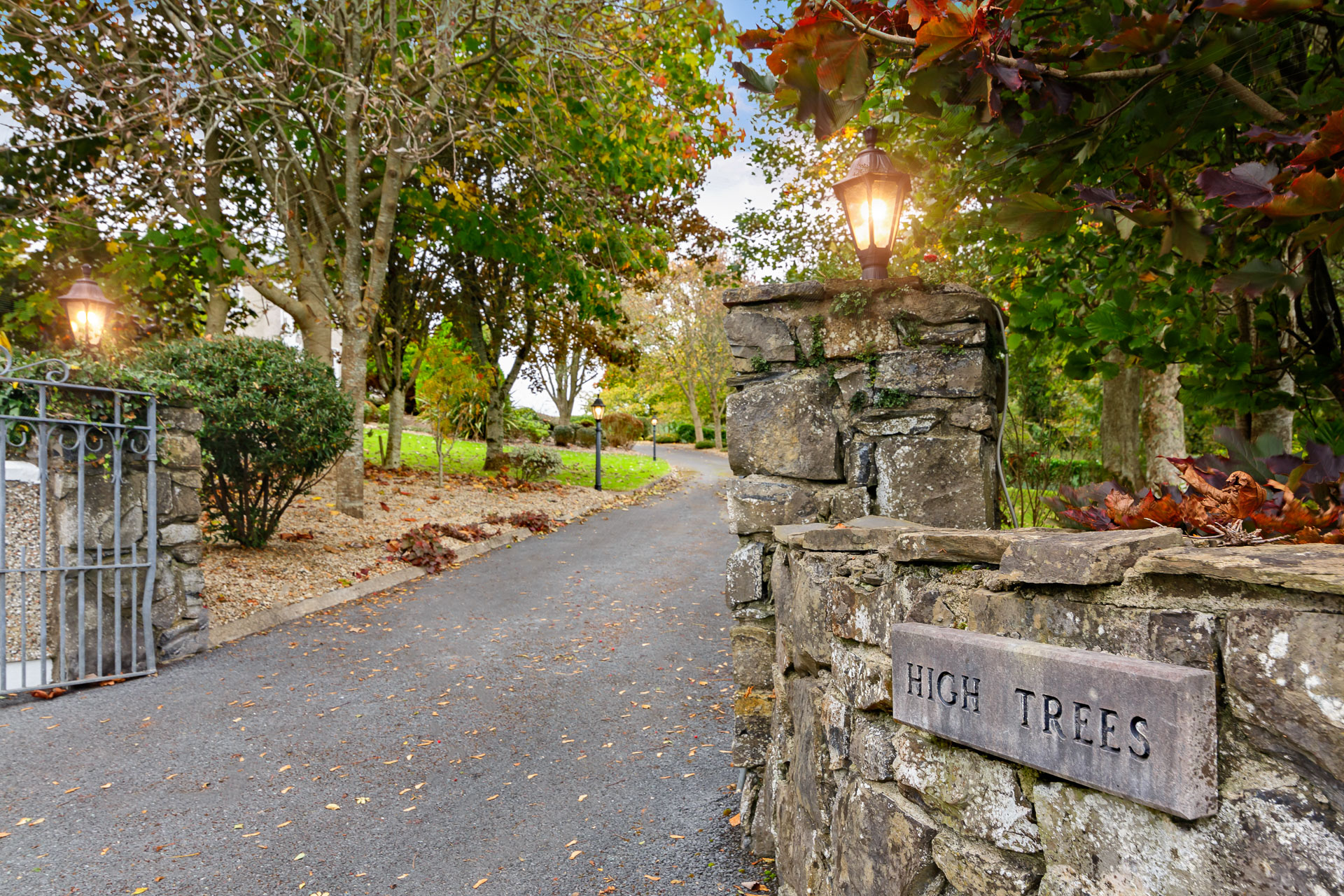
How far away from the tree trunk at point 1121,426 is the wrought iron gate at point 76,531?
10145 mm

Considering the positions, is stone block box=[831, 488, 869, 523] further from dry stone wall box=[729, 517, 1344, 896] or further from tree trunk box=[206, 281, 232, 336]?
tree trunk box=[206, 281, 232, 336]

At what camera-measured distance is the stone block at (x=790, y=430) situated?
2918 millimetres

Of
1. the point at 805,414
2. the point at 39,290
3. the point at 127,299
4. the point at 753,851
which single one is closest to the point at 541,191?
the point at 127,299

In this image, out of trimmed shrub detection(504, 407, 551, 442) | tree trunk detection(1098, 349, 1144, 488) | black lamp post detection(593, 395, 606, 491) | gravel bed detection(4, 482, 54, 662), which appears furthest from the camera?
trimmed shrub detection(504, 407, 551, 442)

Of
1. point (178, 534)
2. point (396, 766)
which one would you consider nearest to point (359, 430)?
point (178, 534)

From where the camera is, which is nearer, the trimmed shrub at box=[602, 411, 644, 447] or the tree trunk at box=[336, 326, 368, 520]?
the tree trunk at box=[336, 326, 368, 520]

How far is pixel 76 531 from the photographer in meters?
4.80

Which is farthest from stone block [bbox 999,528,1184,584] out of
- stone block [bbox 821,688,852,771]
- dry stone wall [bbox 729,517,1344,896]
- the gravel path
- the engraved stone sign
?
the gravel path

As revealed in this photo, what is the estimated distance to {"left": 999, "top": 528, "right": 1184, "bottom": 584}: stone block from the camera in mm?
1267

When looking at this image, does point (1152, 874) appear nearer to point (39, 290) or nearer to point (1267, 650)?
point (1267, 650)

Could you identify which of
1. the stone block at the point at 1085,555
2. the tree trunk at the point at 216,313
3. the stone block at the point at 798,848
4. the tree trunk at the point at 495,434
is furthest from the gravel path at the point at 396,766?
the tree trunk at the point at 495,434

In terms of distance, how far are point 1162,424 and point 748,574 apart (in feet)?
26.9

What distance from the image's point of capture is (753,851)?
2.90 meters

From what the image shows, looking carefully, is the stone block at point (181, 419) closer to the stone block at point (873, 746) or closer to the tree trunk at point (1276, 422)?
the stone block at point (873, 746)
